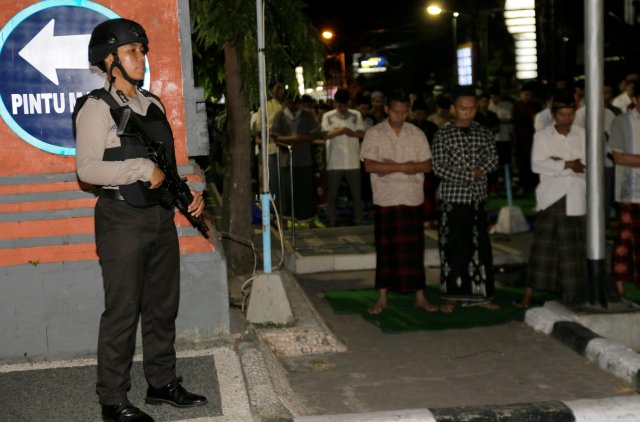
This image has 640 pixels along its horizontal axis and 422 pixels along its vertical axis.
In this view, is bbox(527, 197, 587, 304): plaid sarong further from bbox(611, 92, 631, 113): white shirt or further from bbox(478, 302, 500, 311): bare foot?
bbox(611, 92, 631, 113): white shirt

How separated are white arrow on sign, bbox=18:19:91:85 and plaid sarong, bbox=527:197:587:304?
422 centimetres

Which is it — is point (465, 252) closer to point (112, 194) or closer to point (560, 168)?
point (560, 168)

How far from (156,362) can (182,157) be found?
181 cm

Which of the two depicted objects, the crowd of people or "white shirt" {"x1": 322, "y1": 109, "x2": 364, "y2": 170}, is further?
"white shirt" {"x1": 322, "y1": 109, "x2": 364, "y2": 170}

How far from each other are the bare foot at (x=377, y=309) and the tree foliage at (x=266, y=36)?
219cm

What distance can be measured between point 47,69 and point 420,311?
414cm

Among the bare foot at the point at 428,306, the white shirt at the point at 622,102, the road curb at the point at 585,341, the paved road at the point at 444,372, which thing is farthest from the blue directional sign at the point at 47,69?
the white shirt at the point at 622,102

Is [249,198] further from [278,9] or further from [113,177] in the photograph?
[113,177]

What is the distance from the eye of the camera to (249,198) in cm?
991

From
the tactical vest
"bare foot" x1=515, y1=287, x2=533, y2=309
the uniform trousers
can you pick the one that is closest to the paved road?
"bare foot" x1=515, y1=287, x2=533, y2=309

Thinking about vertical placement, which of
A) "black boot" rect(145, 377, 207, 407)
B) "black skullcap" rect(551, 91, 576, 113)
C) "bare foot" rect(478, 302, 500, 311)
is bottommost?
"bare foot" rect(478, 302, 500, 311)

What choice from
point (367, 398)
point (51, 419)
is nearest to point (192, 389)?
point (51, 419)

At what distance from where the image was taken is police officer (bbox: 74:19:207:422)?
514 centimetres

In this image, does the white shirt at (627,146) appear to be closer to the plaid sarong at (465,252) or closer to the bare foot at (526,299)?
the bare foot at (526,299)
